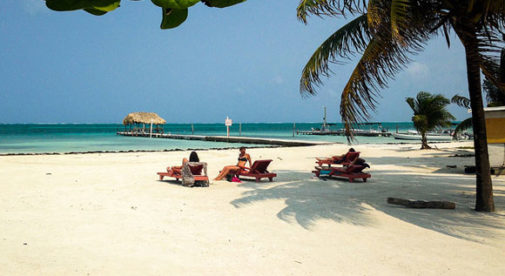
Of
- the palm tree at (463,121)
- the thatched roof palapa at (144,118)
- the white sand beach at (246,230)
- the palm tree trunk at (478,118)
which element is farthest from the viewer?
the thatched roof palapa at (144,118)

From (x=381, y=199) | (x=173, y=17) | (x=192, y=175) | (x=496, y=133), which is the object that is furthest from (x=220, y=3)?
(x=496, y=133)

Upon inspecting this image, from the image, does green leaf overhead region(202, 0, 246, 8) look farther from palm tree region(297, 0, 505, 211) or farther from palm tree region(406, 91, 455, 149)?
palm tree region(406, 91, 455, 149)

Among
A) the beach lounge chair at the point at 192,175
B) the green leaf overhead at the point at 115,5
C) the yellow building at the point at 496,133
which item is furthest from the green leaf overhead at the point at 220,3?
the yellow building at the point at 496,133

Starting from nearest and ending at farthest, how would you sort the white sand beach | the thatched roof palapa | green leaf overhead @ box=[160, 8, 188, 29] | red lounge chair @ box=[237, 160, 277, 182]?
1. green leaf overhead @ box=[160, 8, 188, 29]
2. the white sand beach
3. red lounge chair @ box=[237, 160, 277, 182]
4. the thatched roof palapa

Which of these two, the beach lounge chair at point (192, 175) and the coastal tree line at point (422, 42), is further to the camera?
the beach lounge chair at point (192, 175)

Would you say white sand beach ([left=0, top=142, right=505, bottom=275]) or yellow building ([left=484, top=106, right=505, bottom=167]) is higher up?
yellow building ([left=484, top=106, right=505, bottom=167])

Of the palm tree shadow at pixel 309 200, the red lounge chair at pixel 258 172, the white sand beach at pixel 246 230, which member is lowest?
the white sand beach at pixel 246 230

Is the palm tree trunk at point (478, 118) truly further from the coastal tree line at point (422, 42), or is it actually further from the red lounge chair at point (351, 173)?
the red lounge chair at point (351, 173)

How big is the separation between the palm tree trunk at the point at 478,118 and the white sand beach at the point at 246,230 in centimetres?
40

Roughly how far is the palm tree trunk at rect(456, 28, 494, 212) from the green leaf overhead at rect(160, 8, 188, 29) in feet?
21.8

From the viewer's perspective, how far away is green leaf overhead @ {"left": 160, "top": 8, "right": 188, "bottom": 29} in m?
0.69

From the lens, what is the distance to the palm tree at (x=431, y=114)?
21828 millimetres

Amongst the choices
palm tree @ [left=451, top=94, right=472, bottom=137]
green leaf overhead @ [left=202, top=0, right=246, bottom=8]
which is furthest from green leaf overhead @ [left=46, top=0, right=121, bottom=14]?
palm tree @ [left=451, top=94, right=472, bottom=137]

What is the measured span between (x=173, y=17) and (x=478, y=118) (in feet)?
22.6
